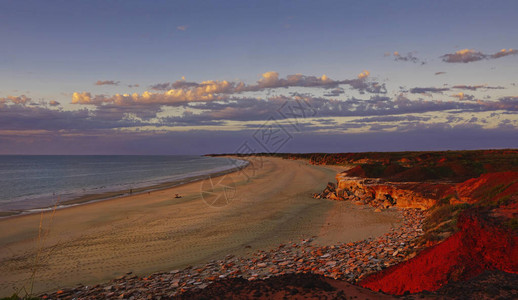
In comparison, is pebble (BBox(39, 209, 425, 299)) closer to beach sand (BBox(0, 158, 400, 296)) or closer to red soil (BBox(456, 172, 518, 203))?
beach sand (BBox(0, 158, 400, 296))

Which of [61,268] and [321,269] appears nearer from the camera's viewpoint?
[321,269]

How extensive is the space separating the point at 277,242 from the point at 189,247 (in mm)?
3243

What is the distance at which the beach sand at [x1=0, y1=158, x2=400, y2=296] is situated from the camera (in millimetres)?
8742

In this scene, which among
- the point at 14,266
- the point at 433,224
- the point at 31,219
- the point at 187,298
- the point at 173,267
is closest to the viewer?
the point at 187,298

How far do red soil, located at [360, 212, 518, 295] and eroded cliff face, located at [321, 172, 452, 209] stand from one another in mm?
9891

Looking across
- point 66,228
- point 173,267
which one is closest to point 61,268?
point 173,267

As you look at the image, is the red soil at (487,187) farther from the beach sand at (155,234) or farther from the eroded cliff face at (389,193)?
the beach sand at (155,234)

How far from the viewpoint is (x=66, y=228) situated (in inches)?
550

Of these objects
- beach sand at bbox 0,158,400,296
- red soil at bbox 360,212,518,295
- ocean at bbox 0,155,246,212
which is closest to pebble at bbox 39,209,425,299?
beach sand at bbox 0,158,400,296

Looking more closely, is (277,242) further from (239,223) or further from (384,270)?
(384,270)

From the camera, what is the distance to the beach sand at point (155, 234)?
28.7 feet

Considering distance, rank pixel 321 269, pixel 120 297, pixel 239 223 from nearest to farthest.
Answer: pixel 120 297 < pixel 321 269 < pixel 239 223

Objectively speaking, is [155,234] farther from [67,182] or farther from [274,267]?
[67,182]

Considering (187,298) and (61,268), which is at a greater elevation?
(187,298)
